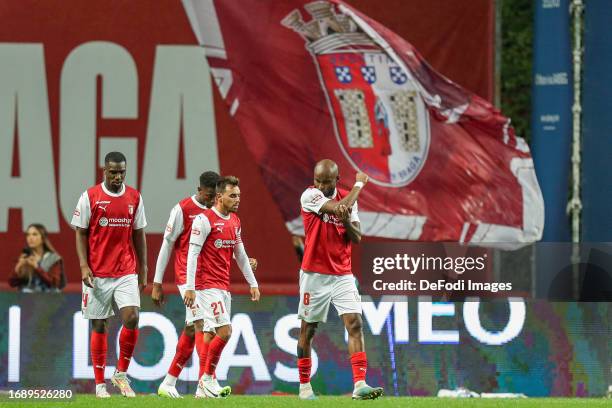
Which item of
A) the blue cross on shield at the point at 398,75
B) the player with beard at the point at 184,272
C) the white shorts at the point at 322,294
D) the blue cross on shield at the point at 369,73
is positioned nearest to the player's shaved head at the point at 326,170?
the white shorts at the point at 322,294

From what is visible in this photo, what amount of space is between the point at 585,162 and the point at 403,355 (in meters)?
2.88

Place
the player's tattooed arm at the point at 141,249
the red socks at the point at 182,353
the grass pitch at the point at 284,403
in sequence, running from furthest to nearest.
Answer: the red socks at the point at 182,353, the player's tattooed arm at the point at 141,249, the grass pitch at the point at 284,403

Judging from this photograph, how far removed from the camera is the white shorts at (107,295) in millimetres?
13961

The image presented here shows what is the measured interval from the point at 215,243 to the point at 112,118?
762 centimetres

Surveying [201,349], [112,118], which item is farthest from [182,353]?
[112,118]

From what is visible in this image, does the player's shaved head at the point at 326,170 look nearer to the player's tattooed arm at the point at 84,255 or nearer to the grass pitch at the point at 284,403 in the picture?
the grass pitch at the point at 284,403

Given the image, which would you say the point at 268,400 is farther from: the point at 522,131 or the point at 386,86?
the point at 522,131

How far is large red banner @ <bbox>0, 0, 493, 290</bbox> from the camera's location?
2103 centimetres

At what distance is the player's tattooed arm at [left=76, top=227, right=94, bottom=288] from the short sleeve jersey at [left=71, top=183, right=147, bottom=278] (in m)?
0.05

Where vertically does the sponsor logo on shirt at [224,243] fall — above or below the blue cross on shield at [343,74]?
below

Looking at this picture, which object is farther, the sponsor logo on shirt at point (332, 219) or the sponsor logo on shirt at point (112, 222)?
the sponsor logo on shirt at point (112, 222)

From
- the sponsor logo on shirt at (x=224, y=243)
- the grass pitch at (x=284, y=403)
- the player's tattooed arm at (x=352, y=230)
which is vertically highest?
the player's tattooed arm at (x=352, y=230)

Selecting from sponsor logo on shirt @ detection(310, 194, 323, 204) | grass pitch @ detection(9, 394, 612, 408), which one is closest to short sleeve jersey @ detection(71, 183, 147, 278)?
grass pitch @ detection(9, 394, 612, 408)

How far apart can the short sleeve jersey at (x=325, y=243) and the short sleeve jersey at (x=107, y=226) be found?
1.63 m
